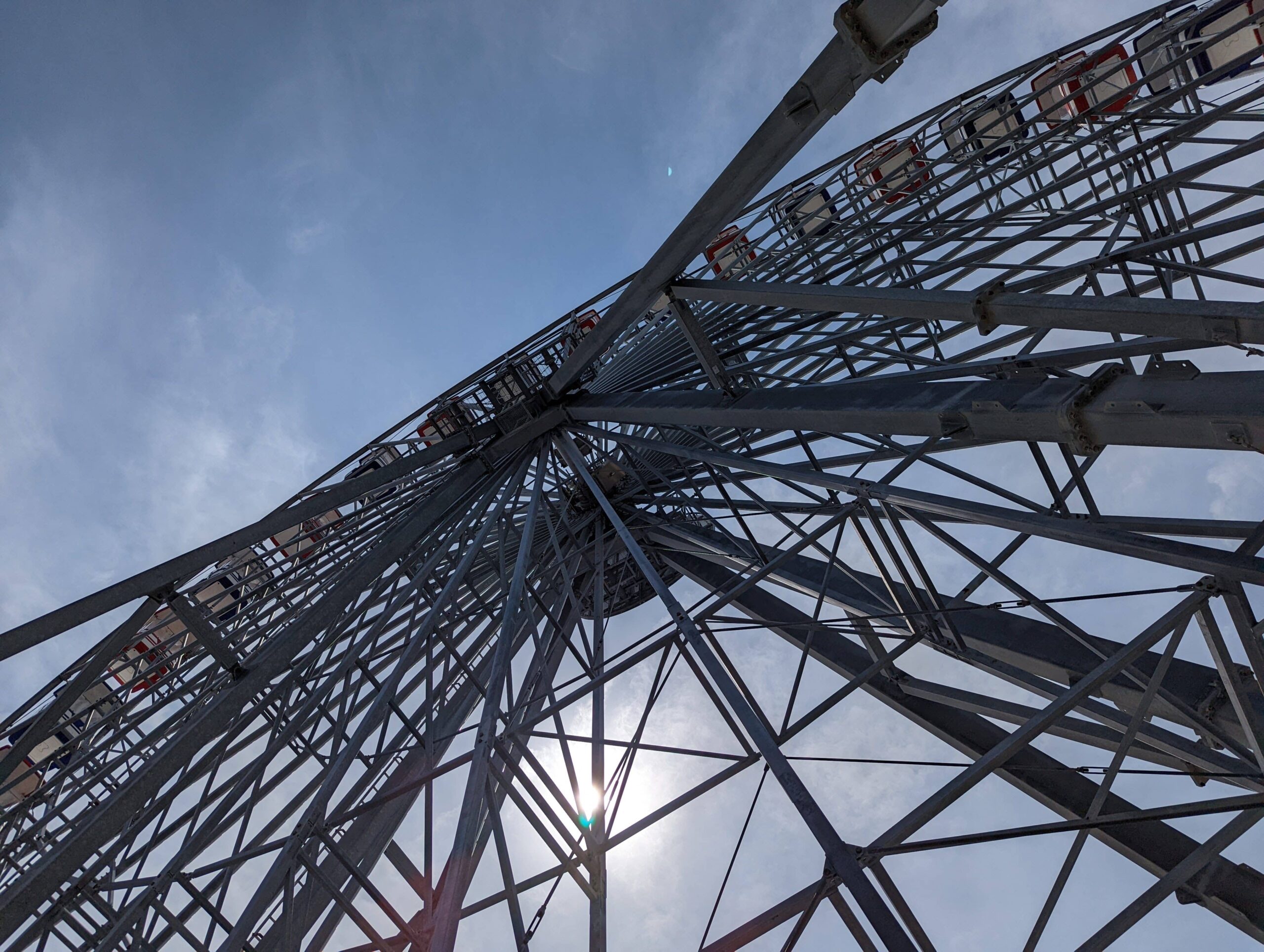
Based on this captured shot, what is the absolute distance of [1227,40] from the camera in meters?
17.3

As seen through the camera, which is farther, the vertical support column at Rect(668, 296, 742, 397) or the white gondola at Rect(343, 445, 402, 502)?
the white gondola at Rect(343, 445, 402, 502)

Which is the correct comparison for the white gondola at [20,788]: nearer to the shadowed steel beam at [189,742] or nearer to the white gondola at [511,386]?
the shadowed steel beam at [189,742]

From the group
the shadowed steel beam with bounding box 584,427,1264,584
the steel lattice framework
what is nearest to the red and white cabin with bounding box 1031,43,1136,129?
the steel lattice framework

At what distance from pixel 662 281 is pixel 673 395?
85.7 inches

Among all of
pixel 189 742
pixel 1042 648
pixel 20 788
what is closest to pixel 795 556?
pixel 1042 648

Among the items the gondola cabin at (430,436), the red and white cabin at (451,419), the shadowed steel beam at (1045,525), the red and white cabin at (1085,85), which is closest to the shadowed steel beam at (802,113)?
the shadowed steel beam at (1045,525)

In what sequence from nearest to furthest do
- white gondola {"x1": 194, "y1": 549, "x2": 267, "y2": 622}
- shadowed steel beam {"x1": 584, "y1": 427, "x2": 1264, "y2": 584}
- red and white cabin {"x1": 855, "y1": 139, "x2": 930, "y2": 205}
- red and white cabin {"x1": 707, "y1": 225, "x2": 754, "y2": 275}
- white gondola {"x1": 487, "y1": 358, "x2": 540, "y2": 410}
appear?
shadowed steel beam {"x1": 584, "y1": 427, "x2": 1264, "y2": 584}, red and white cabin {"x1": 855, "y1": 139, "x2": 930, "y2": 205}, white gondola {"x1": 194, "y1": 549, "x2": 267, "y2": 622}, white gondola {"x1": 487, "y1": 358, "x2": 540, "y2": 410}, red and white cabin {"x1": 707, "y1": 225, "x2": 754, "y2": 275}

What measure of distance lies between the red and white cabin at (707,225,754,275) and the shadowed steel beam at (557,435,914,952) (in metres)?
10.6

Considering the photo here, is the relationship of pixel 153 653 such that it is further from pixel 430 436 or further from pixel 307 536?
pixel 430 436

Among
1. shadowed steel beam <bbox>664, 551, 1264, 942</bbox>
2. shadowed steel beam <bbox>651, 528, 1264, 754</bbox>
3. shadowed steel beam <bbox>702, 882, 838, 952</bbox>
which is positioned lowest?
shadowed steel beam <bbox>664, 551, 1264, 942</bbox>

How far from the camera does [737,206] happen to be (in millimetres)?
9070

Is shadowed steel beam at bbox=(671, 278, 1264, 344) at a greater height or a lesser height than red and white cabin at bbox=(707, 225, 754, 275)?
lesser

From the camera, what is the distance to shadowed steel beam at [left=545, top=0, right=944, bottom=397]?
6.77 meters

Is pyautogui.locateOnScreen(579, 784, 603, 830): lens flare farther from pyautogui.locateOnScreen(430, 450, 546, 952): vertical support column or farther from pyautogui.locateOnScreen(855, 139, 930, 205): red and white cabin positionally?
pyautogui.locateOnScreen(855, 139, 930, 205): red and white cabin
